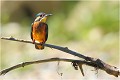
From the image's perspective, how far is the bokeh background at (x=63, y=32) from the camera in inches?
292

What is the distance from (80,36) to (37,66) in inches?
69.3

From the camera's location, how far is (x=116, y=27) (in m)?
8.89

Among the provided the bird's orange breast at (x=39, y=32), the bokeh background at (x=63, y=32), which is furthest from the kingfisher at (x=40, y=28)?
the bokeh background at (x=63, y=32)

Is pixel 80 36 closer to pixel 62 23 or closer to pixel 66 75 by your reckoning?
pixel 62 23

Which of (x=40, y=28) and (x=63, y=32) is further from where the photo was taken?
(x=63, y=32)

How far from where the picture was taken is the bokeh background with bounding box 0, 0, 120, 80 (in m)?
7.41

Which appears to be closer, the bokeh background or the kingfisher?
the kingfisher

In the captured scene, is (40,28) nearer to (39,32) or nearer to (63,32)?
(39,32)

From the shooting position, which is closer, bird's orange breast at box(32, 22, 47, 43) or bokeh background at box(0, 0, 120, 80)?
bird's orange breast at box(32, 22, 47, 43)

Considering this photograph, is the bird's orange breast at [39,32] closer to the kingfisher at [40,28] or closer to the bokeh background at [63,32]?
the kingfisher at [40,28]

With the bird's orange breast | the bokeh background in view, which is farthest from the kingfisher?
the bokeh background

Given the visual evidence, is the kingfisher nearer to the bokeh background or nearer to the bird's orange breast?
the bird's orange breast

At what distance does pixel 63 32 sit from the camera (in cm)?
958

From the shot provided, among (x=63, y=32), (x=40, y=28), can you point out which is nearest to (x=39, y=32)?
(x=40, y=28)
